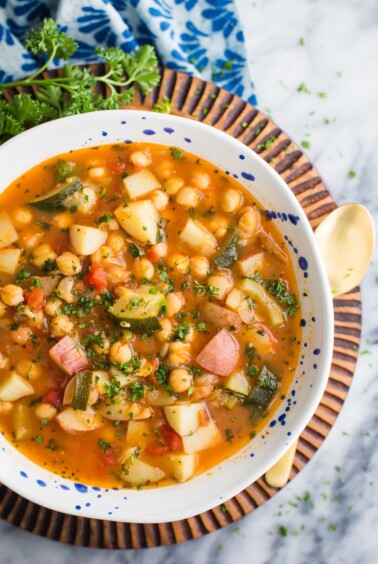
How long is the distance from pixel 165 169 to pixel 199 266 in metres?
0.61

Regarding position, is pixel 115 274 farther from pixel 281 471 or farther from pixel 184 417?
pixel 281 471

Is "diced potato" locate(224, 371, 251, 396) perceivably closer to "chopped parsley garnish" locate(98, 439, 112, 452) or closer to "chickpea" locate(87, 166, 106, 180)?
"chopped parsley garnish" locate(98, 439, 112, 452)

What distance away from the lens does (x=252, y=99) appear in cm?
450

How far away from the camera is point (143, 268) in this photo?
146 inches

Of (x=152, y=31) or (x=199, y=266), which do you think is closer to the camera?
(x=199, y=266)

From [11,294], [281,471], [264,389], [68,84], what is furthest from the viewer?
[281,471]

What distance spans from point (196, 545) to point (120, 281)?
6.81 ft

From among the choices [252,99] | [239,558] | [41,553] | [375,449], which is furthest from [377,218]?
[41,553]

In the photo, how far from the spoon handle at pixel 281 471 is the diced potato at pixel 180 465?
0.60m

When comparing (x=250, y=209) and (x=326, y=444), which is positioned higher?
(x=250, y=209)

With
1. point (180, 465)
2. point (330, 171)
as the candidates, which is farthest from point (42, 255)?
point (330, 171)

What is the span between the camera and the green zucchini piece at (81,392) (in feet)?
12.1

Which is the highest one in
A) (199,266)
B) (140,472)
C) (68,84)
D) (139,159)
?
(68,84)

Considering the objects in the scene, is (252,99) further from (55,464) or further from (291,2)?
(55,464)
